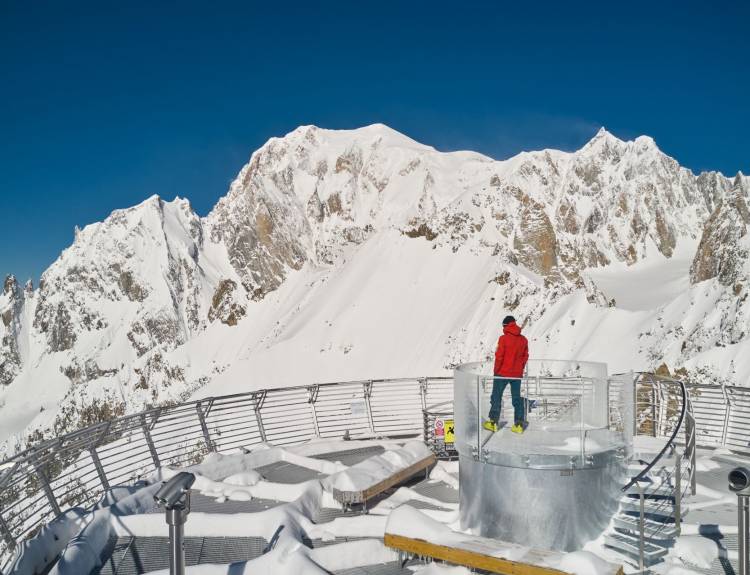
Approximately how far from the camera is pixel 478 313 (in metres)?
53.1

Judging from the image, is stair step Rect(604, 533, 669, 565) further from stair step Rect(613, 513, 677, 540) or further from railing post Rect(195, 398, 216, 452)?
railing post Rect(195, 398, 216, 452)

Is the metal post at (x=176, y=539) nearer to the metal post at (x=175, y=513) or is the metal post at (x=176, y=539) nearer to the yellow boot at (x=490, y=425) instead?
the metal post at (x=175, y=513)

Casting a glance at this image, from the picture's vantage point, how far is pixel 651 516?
22.5ft

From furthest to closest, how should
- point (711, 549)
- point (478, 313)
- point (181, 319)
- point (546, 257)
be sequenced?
1. point (181, 319)
2. point (546, 257)
3. point (478, 313)
4. point (711, 549)

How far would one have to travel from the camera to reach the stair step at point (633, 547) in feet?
18.9

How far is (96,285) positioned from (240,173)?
4155cm

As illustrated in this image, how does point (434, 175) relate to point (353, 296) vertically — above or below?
above

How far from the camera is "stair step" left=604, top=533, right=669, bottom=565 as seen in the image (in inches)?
227

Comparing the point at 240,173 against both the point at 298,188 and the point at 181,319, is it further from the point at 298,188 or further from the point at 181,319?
the point at 181,319

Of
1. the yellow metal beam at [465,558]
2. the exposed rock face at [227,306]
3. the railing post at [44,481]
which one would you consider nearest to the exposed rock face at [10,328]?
the exposed rock face at [227,306]

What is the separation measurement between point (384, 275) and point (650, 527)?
214 feet

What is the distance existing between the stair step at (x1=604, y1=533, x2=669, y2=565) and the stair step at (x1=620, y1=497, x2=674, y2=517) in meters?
0.37

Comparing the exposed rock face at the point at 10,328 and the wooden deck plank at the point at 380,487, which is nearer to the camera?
the wooden deck plank at the point at 380,487

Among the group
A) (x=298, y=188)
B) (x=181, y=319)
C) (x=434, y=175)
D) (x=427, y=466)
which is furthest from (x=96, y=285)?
(x=427, y=466)
